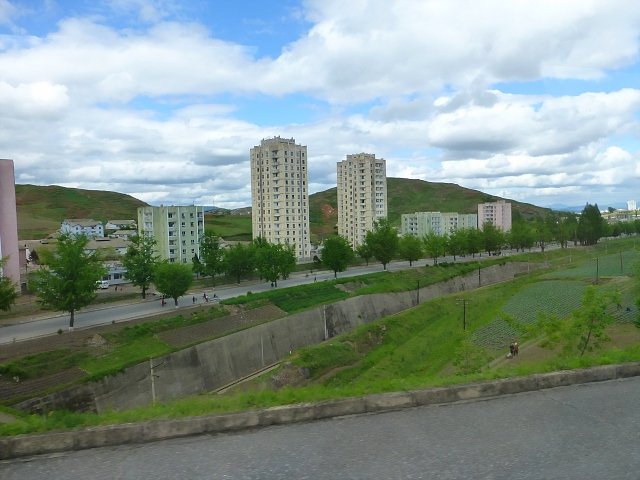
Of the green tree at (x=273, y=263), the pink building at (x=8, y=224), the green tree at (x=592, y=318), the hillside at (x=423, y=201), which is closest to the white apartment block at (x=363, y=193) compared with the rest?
the green tree at (x=273, y=263)

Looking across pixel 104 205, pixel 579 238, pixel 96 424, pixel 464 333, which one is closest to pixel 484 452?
pixel 96 424

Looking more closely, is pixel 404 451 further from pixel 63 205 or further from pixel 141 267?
pixel 63 205

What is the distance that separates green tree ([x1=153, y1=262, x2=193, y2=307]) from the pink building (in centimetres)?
1071

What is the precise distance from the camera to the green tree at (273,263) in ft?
141

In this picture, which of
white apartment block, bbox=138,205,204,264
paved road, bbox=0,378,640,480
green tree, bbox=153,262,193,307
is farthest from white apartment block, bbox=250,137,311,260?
paved road, bbox=0,378,640,480

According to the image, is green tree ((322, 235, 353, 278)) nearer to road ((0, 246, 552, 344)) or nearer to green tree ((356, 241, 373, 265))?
road ((0, 246, 552, 344))

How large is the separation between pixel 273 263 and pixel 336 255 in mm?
8049

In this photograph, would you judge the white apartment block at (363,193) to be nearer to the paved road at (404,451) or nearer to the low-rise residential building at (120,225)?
the low-rise residential building at (120,225)

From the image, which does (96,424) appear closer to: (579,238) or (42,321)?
(42,321)

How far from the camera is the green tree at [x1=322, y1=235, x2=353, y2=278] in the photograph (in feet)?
161

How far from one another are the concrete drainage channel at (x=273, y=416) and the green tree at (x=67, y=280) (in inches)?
943

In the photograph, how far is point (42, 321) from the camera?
28484 mm

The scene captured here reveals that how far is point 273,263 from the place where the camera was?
43219mm

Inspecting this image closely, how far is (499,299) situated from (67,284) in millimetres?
32309
